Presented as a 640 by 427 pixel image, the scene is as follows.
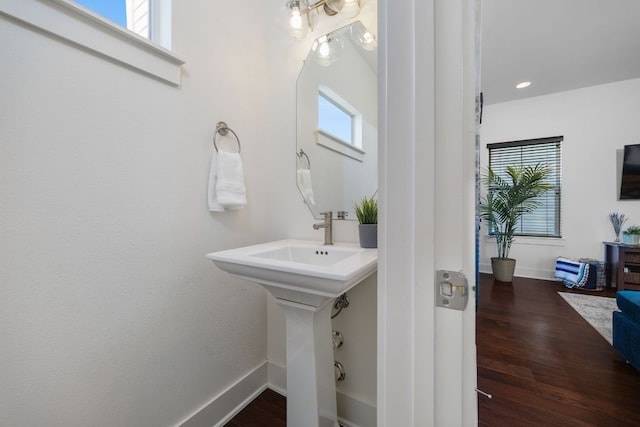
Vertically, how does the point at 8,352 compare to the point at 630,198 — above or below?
below

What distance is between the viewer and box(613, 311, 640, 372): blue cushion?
1.47 metres

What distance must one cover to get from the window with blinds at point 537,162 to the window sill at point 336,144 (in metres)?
3.34

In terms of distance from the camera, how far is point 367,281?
3.87ft

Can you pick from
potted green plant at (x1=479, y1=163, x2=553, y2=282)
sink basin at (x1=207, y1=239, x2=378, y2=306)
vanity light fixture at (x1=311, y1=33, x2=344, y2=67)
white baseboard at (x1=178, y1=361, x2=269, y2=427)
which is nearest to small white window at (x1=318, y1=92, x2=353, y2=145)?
vanity light fixture at (x1=311, y1=33, x2=344, y2=67)

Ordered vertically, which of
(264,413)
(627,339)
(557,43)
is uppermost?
(557,43)

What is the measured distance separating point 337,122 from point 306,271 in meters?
0.92

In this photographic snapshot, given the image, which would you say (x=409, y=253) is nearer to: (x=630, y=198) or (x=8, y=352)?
(x=8, y=352)

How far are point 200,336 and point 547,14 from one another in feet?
10.9

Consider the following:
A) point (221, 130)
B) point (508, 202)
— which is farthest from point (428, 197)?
point (508, 202)

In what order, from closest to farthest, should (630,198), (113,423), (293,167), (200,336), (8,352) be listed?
1. (8,352)
2. (113,423)
3. (200,336)
4. (293,167)
5. (630,198)

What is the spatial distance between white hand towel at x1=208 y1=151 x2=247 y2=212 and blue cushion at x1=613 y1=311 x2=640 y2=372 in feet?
7.93

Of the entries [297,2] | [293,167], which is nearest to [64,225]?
[293,167]

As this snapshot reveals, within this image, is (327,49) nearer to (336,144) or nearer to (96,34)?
(336,144)

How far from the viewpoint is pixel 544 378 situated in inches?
60.6
